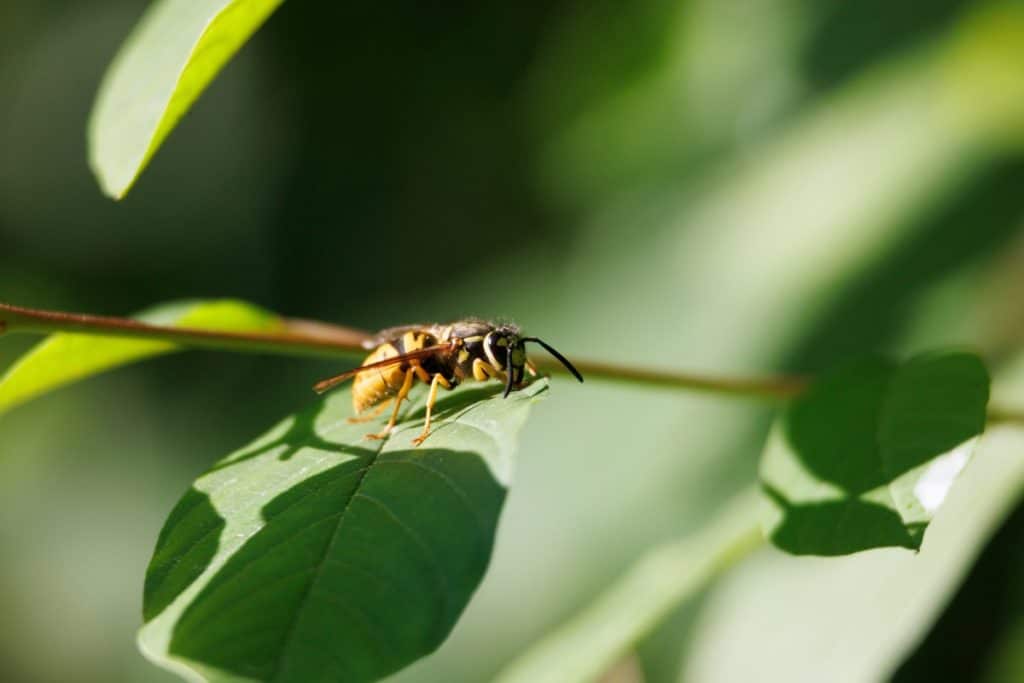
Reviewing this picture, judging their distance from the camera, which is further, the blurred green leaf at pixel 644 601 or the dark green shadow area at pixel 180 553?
the blurred green leaf at pixel 644 601

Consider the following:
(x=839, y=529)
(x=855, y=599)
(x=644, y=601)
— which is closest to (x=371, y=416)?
(x=839, y=529)

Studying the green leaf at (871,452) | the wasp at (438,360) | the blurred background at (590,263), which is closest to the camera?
the green leaf at (871,452)

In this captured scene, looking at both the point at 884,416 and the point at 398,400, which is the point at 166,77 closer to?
the point at 398,400

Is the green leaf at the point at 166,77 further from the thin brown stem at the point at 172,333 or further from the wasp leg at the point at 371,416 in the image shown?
the wasp leg at the point at 371,416

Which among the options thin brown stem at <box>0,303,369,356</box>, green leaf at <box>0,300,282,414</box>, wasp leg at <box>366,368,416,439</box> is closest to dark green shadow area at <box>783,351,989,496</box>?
wasp leg at <box>366,368,416,439</box>

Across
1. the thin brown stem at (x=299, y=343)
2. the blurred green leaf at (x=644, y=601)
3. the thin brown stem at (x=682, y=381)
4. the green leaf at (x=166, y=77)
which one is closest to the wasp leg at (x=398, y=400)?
the thin brown stem at (x=299, y=343)

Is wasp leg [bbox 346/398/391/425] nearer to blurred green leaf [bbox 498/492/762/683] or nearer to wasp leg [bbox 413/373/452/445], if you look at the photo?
wasp leg [bbox 413/373/452/445]
